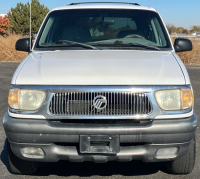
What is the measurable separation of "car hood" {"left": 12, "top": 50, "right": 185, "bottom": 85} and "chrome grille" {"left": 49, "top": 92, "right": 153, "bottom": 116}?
11 centimetres

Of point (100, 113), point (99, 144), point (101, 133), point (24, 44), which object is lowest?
point (99, 144)

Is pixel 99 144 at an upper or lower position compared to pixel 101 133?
lower

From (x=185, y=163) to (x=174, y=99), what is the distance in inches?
35.0

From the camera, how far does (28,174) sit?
3824mm

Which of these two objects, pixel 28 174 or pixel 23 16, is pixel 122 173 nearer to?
pixel 28 174

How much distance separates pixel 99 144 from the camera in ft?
10.2

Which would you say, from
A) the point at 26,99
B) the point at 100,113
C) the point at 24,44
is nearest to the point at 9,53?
the point at 24,44

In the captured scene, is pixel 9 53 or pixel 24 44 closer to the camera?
pixel 24 44

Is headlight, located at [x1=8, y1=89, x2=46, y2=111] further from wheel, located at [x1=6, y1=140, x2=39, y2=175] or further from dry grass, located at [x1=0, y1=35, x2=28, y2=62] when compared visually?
dry grass, located at [x1=0, y1=35, x2=28, y2=62]

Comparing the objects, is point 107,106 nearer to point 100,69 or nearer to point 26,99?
point 100,69

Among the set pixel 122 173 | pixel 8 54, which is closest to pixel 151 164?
pixel 122 173

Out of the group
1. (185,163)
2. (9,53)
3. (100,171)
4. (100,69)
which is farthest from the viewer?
(9,53)

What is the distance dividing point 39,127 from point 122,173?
49.4 inches

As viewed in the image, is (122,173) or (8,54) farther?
(8,54)
